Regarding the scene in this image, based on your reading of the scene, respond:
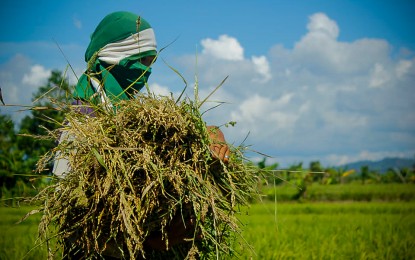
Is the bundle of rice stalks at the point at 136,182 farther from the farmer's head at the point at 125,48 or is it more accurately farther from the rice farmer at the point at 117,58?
the farmer's head at the point at 125,48

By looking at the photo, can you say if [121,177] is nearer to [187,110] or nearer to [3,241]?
[187,110]

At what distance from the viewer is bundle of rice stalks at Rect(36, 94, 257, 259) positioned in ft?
6.00

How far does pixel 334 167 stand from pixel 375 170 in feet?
10.1

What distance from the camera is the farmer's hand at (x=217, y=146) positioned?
1.97m

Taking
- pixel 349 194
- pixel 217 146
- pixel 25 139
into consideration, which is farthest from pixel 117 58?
pixel 25 139

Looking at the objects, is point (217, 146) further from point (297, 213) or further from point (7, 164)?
point (7, 164)

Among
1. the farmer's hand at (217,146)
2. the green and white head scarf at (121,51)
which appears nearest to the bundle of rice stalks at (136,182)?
the farmer's hand at (217,146)

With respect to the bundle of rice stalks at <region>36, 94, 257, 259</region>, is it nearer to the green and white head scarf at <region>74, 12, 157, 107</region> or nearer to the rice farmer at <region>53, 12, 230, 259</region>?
the rice farmer at <region>53, 12, 230, 259</region>

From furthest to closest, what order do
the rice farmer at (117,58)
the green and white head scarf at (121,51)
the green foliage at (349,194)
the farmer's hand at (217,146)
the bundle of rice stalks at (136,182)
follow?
the green foliage at (349,194), the green and white head scarf at (121,51), the rice farmer at (117,58), the farmer's hand at (217,146), the bundle of rice stalks at (136,182)

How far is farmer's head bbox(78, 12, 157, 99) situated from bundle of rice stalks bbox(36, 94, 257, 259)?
52 cm

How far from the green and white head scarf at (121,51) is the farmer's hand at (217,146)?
593mm

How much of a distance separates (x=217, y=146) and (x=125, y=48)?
886 millimetres

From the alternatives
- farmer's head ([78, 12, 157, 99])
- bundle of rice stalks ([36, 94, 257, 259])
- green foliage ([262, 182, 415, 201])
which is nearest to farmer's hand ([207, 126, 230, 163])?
bundle of rice stalks ([36, 94, 257, 259])

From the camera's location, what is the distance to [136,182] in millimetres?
1891
